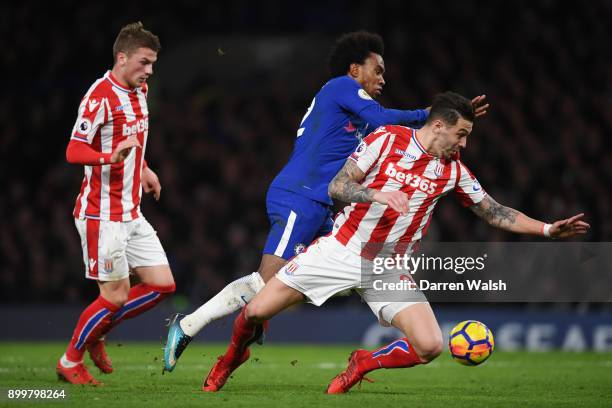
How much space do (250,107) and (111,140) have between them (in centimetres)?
906

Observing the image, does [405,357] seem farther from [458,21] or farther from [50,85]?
[50,85]

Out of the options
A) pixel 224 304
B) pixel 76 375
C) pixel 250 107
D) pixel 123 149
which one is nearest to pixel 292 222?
pixel 224 304

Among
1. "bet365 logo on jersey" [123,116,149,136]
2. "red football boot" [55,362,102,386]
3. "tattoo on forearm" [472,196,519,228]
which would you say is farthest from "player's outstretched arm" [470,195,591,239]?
"red football boot" [55,362,102,386]

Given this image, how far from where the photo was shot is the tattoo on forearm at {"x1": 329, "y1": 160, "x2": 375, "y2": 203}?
613 centimetres

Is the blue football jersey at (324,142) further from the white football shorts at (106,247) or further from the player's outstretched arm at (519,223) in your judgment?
the white football shorts at (106,247)

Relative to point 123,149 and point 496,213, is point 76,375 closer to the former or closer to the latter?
point 123,149

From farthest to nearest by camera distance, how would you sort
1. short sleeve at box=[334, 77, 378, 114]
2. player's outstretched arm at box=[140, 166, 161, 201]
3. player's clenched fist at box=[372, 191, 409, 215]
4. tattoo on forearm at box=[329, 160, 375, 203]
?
player's outstretched arm at box=[140, 166, 161, 201]
short sleeve at box=[334, 77, 378, 114]
tattoo on forearm at box=[329, 160, 375, 203]
player's clenched fist at box=[372, 191, 409, 215]

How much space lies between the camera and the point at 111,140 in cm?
709

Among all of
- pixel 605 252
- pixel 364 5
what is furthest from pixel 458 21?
pixel 605 252

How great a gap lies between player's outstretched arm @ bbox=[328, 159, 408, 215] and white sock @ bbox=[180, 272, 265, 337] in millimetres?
980

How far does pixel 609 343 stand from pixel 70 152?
7.24m

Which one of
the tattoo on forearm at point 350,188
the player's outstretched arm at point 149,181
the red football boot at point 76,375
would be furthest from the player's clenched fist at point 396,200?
the red football boot at point 76,375

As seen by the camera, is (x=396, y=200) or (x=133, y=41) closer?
(x=396, y=200)

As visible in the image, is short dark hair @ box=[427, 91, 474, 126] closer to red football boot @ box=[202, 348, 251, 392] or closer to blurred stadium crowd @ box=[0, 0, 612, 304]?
red football boot @ box=[202, 348, 251, 392]
